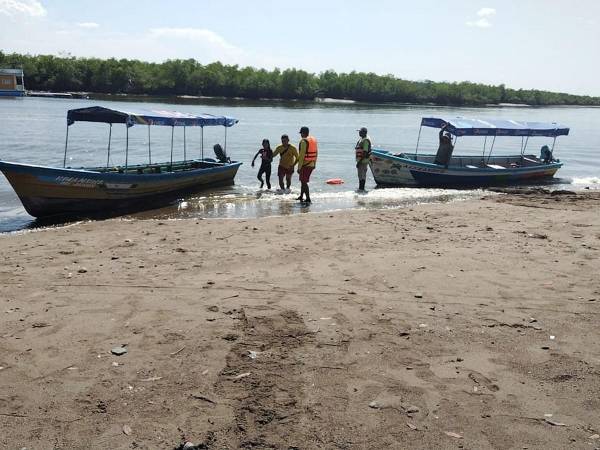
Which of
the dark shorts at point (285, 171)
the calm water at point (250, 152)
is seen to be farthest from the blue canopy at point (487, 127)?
the dark shorts at point (285, 171)

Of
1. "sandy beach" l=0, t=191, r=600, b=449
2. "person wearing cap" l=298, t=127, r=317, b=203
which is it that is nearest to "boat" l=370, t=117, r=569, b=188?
"person wearing cap" l=298, t=127, r=317, b=203

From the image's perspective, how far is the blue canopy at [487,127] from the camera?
20573 mm

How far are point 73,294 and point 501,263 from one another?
20.4ft

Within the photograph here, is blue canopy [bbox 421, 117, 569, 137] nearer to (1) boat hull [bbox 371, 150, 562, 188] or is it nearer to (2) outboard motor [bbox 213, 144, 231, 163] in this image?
(1) boat hull [bbox 371, 150, 562, 188]

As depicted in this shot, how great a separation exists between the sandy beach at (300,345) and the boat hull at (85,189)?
3453mm

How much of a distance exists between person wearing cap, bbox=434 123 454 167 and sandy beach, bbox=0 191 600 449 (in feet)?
34.0

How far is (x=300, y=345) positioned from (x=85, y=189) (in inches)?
404

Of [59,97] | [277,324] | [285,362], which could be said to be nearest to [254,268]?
[277,324]

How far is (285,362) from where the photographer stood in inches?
219

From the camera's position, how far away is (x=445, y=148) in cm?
2069

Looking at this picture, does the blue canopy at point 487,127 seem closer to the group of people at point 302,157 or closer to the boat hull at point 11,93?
the group of people at point 302,157

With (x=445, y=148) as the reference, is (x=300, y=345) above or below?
below

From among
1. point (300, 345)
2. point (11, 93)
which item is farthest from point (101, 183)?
point (11, 93)

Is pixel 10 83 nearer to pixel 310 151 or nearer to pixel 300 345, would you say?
pixel 310 151
